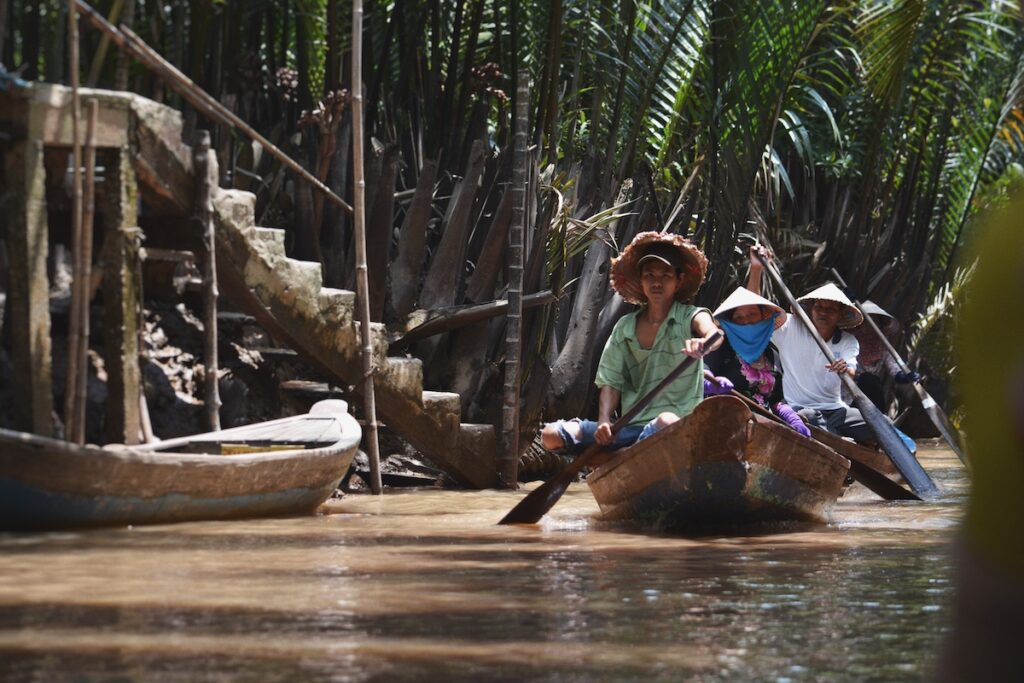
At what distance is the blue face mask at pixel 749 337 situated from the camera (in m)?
8.50

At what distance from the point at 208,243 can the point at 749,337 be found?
319cm

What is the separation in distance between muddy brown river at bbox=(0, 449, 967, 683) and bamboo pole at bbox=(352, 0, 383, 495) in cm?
176

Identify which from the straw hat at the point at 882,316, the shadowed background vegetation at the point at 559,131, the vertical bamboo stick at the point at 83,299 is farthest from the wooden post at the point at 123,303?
the straw hat at the point at 882,316

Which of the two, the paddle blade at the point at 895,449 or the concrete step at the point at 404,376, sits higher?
the concrete step at the point at 404,376

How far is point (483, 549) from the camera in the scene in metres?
5.55

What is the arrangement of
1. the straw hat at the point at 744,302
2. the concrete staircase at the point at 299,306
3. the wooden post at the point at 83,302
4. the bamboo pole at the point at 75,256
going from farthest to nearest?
the straw hat at the point at 744,302, the concrete staircase at the point at 299,306, the wooden post at the point at 83,302, the bamboo pole at the point at 75,256

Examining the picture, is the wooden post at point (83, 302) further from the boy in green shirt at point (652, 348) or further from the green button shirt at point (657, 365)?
the green button shirt at point (657, 365)

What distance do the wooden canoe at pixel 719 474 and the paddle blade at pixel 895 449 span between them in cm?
224

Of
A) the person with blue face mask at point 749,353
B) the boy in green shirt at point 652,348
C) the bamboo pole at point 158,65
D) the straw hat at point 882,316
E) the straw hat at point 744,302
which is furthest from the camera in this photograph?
the straw hat at point 882,316

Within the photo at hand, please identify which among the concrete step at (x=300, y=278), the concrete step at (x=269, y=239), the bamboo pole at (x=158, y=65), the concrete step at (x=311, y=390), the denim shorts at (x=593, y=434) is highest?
the bamboo pole at (x=158, y=65)

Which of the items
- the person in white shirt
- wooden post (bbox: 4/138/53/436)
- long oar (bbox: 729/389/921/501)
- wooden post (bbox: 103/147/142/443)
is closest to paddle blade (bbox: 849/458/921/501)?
long oar (bbox: 729/389/921/501)

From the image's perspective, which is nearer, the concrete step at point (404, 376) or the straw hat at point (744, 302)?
the straw hat at point (744, 302)

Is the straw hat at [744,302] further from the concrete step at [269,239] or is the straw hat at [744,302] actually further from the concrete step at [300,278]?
the concrete step at [269,239]

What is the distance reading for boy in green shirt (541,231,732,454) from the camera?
6.70 m
